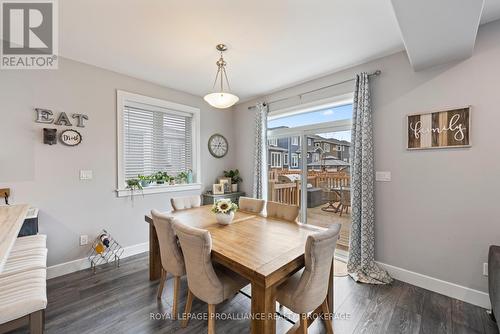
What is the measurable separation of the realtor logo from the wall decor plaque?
0.80 meters

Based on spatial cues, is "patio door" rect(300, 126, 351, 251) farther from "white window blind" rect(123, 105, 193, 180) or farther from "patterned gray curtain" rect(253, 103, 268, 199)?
"white window blind" rect(123, 105, 193, 180)

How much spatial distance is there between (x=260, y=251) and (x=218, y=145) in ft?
10.3

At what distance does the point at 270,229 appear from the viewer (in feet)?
6.62

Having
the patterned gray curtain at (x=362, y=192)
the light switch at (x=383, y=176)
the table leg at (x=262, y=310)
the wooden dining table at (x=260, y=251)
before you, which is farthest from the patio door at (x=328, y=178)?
the table leg at (x=262, y=310)

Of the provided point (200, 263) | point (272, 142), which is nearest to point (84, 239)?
point (200, 263)

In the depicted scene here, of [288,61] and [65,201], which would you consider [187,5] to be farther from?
[65,201]

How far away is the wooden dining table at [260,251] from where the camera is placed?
1258mm

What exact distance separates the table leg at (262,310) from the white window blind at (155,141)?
281 centimetres

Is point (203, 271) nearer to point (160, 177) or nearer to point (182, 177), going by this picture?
point (160, 177)

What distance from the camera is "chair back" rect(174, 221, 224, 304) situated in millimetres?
1461

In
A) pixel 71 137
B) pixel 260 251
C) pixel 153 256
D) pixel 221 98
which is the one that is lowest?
pixel 153 256

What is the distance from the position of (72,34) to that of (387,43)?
3353mm

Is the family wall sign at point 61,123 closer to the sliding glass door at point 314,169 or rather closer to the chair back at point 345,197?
the sliding glass door at point 314,169

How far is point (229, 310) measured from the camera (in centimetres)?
202
